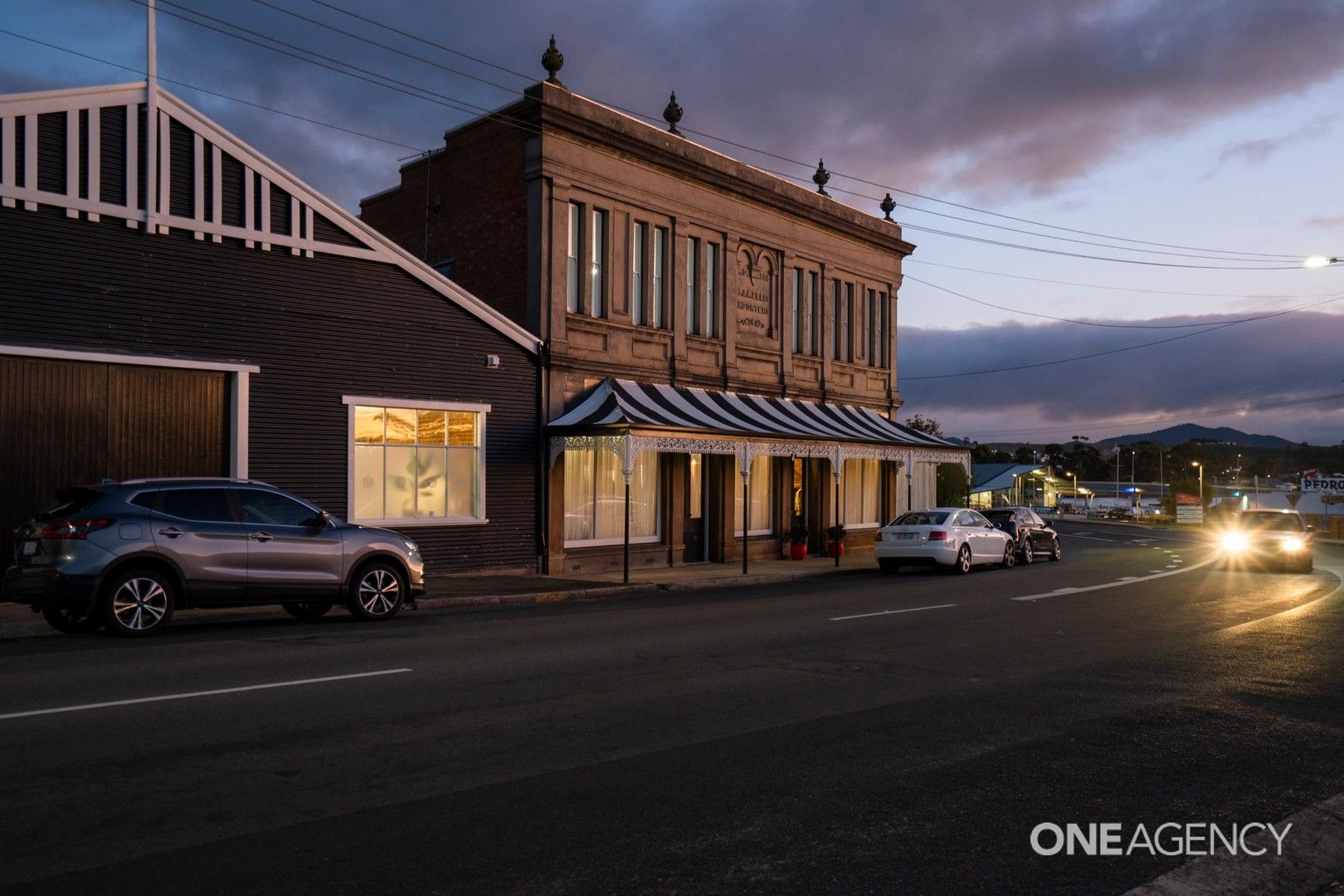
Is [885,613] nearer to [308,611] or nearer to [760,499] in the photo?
[308,611]

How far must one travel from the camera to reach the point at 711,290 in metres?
26.2

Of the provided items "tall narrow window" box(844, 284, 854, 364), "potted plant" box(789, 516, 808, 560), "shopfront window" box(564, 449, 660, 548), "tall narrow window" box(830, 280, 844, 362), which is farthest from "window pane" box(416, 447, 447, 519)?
"tall narrow window" box(844, 284, 854, 364)

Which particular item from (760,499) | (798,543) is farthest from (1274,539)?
(760,499)

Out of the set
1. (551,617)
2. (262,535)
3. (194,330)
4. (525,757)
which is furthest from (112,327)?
(525,757)

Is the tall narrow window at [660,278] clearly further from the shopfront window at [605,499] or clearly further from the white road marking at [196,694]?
the white road marking at [196,694]

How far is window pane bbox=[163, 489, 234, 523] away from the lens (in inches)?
482

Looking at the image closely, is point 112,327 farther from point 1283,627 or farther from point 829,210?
point 829,210

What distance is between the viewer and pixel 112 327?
1569 cm

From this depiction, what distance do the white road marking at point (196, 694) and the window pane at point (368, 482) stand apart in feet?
32.5

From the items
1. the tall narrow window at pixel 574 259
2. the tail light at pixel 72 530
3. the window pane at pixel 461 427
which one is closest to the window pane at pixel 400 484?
the window pane at pixel 461 427

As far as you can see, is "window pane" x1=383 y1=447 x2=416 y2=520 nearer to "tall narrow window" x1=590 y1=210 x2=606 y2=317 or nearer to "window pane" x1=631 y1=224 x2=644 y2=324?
"tall narrow window" x1=590 y1=210 x2=606 y2=317

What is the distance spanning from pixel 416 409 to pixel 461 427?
1.05 meters

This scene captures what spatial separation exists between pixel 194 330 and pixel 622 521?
32.3ft

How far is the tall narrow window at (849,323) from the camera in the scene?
102 ft
